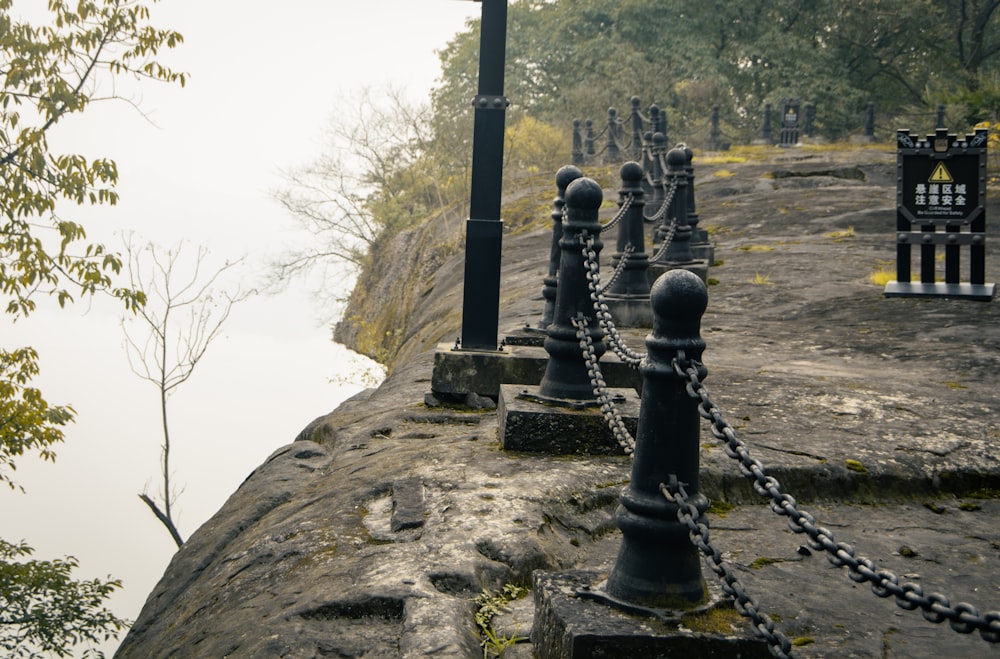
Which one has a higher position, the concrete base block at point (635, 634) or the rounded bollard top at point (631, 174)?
the rounded bollard top at point (631, 174)

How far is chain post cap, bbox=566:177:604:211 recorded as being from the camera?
3.81m

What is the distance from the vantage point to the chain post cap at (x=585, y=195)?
381 cm

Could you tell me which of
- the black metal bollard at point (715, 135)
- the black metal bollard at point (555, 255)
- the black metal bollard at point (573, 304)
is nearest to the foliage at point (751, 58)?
the black metal bollard at point (715, 135)

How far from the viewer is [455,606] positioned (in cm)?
253

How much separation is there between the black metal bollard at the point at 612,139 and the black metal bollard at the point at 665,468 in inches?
837

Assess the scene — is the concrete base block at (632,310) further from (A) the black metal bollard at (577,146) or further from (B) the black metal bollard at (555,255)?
(A) the black metal bollard at (577,146)

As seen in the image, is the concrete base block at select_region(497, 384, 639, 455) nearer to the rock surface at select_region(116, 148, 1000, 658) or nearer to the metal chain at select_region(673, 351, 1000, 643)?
the rock surface at select_region(116, 148, 1000, 658)

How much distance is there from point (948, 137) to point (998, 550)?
19.0 feet

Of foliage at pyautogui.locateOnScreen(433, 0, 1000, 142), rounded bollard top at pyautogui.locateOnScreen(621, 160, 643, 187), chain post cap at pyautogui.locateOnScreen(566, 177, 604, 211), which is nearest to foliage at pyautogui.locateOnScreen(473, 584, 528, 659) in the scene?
chain post cap at pyautogui.locateOnScreen(566, 177, 604, 211)

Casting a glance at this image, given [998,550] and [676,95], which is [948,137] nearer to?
[998,550]

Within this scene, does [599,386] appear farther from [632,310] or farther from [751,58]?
[751,58]

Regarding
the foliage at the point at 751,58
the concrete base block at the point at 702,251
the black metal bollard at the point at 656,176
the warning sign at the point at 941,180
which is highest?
the foliage at the point at 751,58

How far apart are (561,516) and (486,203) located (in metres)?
2.12

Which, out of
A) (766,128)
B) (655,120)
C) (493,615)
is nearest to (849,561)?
(493,615)
